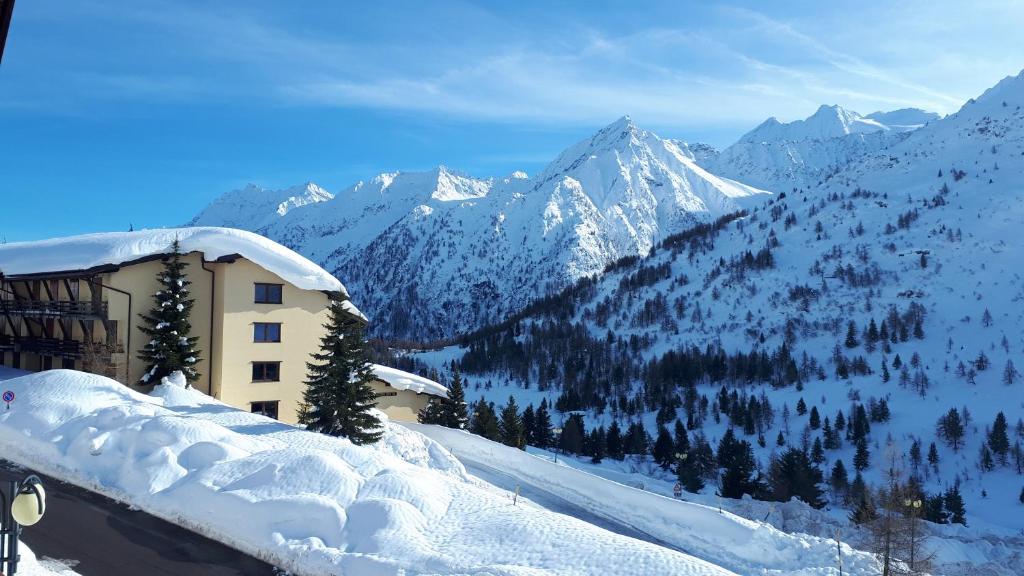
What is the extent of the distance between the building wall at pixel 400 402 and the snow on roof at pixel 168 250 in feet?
38.0

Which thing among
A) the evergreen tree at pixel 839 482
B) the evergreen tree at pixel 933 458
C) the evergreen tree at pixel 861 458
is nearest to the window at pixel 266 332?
the evergreen tree at pixel 839 482

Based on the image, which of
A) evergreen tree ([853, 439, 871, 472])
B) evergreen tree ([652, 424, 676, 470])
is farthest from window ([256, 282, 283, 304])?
evergreen tree ([853, 439, 871, 472])

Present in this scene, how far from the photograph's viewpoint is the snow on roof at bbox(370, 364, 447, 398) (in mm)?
45906

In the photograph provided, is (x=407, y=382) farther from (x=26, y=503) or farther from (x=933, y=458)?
(x=933, y=458)

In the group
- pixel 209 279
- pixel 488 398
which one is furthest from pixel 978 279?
pixel 209 279

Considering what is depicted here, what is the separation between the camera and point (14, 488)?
29.3 feet

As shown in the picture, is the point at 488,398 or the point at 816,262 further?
the point at 816,262

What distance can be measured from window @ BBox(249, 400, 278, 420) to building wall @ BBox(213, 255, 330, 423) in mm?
248

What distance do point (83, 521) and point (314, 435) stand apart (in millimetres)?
10118

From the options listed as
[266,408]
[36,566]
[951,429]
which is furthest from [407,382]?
[951,429]

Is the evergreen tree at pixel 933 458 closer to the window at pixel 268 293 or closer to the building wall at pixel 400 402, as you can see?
the building wall at pixel 400 402

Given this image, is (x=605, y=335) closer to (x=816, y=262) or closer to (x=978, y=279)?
(x=816, y=262)

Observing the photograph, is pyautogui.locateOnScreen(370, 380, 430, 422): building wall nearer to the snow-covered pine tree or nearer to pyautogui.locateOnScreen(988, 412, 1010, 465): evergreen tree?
the snow-covered pine tree

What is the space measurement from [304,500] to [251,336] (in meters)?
20.0
